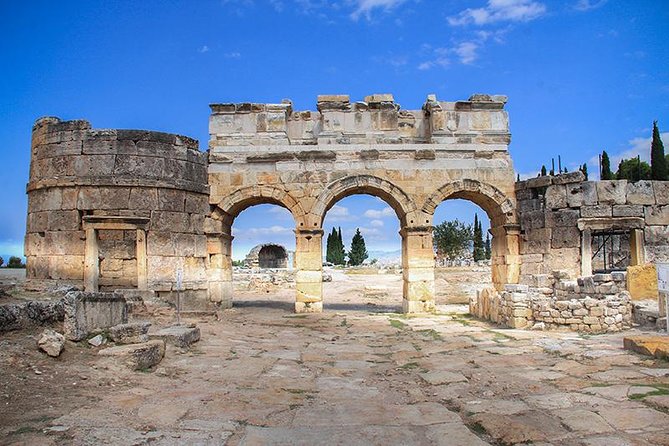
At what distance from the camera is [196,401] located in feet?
16.7

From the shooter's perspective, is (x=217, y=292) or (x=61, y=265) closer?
(x=61, y=265)

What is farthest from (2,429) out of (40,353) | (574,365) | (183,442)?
(574,365)

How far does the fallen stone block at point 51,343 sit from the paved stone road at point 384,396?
46 cm

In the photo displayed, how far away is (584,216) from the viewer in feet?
46.3

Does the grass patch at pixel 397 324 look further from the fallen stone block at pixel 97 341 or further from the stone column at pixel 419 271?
the fallen stone block at pixel 97 341

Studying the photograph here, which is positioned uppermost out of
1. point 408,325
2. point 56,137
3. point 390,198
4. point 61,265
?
point 56,137

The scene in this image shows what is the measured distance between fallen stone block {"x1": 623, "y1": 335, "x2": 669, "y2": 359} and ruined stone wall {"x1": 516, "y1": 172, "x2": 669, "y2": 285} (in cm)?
678

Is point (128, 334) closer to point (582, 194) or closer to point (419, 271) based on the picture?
point (419, 271)

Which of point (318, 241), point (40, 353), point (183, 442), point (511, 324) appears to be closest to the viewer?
point (183, 442)

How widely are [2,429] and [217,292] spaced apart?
1104 cm

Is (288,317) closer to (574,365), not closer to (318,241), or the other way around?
(318,241)

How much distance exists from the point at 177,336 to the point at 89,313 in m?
1.30

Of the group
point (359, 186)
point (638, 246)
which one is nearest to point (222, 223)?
point (359, 186)

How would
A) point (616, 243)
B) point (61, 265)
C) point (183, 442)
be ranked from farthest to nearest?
1. point (616, 243)
2. point (61, 265)
3. point (183, 442)
